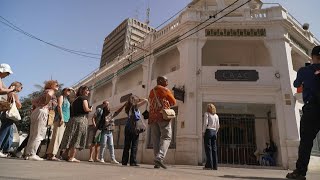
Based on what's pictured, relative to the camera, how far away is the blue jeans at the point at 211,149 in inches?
265

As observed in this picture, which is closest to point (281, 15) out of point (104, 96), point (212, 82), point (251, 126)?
point (212, 82)

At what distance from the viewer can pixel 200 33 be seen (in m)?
13.4

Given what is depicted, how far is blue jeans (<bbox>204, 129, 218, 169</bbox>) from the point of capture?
6723mm

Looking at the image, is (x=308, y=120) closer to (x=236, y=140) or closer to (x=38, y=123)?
(x=38, y=123)

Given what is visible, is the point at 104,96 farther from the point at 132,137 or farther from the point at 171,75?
the point at 132,137

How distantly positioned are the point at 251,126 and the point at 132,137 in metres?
8.05

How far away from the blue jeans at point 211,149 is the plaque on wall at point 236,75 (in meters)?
6.05

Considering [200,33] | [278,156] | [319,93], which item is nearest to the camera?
[319,93]

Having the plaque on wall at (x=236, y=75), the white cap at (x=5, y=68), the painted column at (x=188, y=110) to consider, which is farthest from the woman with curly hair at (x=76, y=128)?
the plaque on wall at (x=236, y=75)

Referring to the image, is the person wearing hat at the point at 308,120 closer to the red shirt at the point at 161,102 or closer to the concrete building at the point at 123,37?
the red shirt at the point at 161,102

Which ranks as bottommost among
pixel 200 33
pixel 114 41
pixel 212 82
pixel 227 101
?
pixel 227 101

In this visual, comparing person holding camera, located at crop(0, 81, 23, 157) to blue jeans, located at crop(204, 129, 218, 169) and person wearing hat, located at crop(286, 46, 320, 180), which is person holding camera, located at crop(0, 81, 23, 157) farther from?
person wearing hat, located at crop(286, 46, 320, 180)

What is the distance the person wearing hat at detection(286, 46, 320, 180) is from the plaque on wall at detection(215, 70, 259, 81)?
838cm

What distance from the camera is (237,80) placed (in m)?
12.4
